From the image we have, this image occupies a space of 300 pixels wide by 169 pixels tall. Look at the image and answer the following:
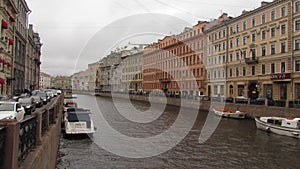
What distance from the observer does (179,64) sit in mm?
68938

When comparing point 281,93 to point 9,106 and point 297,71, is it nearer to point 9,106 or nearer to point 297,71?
point 297,71

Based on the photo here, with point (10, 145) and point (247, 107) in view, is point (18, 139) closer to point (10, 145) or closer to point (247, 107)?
point (10, 145)

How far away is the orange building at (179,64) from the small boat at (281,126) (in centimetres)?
3354

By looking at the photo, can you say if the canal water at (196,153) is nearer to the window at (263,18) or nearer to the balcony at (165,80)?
the window at (263,18)

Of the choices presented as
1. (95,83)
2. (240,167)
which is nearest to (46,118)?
(240,167)

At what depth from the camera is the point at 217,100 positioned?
138 feet

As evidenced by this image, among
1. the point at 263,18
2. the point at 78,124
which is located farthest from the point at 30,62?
the point at 78,124

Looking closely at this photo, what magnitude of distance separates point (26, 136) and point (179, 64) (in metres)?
63.9

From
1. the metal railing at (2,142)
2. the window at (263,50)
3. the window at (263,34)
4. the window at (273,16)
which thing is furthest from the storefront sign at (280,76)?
the metal railing at (2,142)

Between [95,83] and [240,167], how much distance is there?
137 m

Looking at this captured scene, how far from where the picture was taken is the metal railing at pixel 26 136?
17.9ft

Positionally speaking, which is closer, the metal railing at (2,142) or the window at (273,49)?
the metal railing at (2,142)

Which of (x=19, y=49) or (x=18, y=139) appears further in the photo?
(x=19, y=49)

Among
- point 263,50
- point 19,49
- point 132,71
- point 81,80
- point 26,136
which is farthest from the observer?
point 81,80
